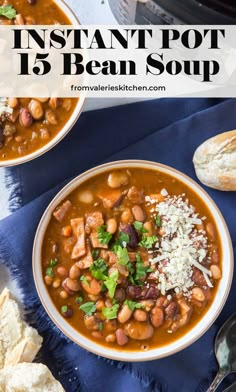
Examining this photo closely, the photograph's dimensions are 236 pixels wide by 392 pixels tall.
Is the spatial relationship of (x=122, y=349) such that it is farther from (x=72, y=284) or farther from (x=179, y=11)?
(x=179, y=11)

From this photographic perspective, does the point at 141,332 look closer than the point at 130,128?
Yes

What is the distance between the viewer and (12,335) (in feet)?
7.11

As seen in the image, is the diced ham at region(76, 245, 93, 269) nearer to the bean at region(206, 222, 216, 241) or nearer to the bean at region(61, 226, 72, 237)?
the bean at region(61, 226, 72, 237)

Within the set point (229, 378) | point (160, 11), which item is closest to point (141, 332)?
point (229, 378)

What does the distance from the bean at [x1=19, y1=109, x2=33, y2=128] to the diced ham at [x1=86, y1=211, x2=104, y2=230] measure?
0.34 metres

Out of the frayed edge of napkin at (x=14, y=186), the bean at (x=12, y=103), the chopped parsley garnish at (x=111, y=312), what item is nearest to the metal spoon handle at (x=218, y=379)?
the chopped parsley garnish at (x=111, y=312)

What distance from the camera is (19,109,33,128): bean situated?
213 cm

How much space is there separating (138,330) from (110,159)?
56cm

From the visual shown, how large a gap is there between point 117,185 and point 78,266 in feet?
0.91

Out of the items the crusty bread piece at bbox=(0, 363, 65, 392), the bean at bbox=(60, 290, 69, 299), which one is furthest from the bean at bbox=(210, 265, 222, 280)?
the crusty bread piece at bbox=(0, 363, 65, 392)

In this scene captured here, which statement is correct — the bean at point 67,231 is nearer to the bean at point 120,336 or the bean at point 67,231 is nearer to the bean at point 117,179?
the bean at point 117,179

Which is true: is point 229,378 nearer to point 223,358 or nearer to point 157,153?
point 223,358

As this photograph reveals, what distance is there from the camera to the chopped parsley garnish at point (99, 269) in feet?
6.87

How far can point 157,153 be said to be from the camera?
227cm
